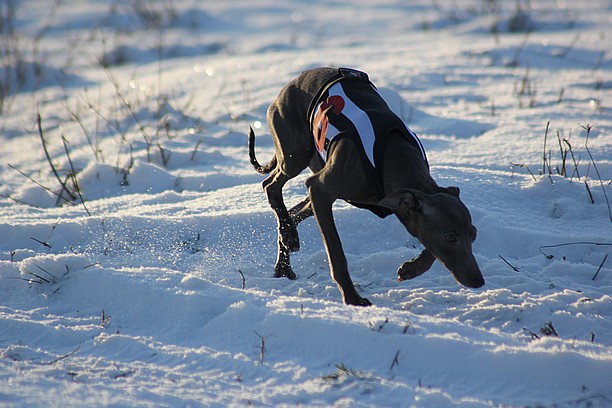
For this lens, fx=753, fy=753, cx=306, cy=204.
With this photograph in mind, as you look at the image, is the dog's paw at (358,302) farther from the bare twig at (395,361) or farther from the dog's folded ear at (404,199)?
the bare twig at (395,361)

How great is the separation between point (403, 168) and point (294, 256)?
1033 mm

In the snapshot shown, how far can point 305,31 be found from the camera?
12570 millimetres

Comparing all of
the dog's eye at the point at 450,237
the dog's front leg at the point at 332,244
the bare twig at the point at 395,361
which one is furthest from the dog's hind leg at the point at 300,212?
the bare twig at the point at 395,361

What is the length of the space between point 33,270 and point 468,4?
11406 millimetres

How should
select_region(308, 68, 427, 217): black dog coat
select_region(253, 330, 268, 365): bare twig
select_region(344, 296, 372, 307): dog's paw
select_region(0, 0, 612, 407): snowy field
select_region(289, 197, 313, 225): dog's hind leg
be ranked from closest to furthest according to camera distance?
select_region(0, 0, 612, 407): snowy field < select_region(253, 330, 268, 365): bare twig < select_region(344, 296, 372, 307): dog's paw < select_region(308, 68, 427, 217): black dog coat < select_region(289, 197, 313, 225): dog's hind leg

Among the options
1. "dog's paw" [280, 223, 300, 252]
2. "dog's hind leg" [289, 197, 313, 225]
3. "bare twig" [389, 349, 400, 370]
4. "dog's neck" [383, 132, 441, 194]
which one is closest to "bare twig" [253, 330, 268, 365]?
"bare twig" [389, 349, 400, 370]

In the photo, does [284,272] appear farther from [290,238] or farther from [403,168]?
[403,168]

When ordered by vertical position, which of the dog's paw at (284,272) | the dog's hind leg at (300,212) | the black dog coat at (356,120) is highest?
the black dog coat at (356,120)

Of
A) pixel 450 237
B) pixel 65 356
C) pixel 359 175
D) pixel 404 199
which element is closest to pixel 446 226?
pixel 450 237

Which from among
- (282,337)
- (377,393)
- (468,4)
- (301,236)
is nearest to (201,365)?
(282,337)

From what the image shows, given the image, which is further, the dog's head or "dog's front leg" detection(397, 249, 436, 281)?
"dog's front leg" detection(397, 249, 436, 281)

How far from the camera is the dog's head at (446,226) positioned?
344 centimetres

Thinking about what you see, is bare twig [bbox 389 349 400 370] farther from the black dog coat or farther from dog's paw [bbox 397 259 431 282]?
the black dog coat

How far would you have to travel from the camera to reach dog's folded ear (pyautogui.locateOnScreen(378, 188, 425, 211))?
347cm
